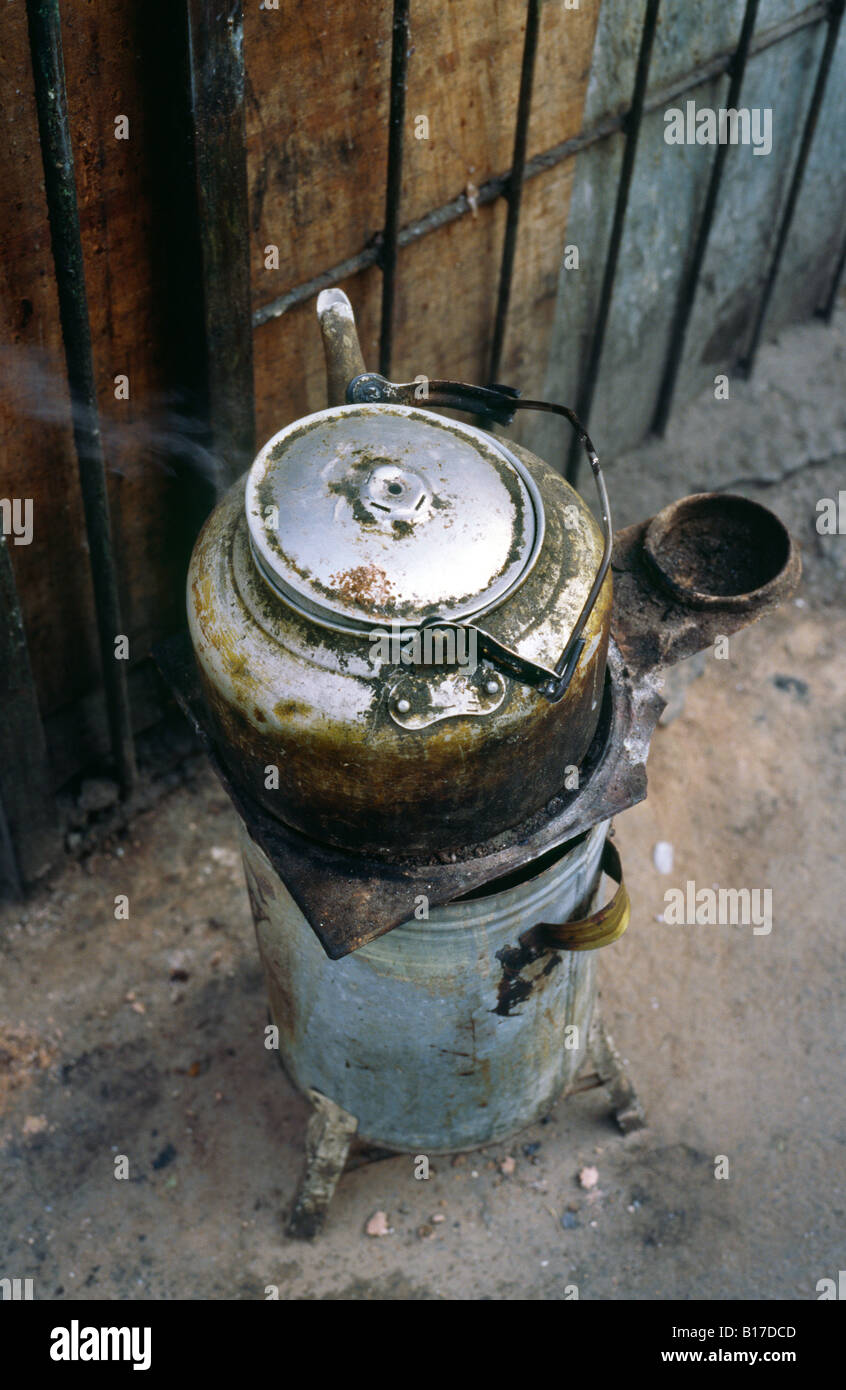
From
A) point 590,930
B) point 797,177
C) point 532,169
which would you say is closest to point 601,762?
point 590,930

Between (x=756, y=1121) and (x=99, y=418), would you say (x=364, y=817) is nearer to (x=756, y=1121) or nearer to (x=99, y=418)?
(x=99, y=418)

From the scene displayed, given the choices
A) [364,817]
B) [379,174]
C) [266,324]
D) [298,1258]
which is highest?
[379,174]

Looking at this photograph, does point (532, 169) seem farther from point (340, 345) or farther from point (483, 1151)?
point (483, 1151)

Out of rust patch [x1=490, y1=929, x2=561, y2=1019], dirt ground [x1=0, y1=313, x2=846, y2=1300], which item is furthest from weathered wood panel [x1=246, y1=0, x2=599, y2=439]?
rust patch [x1=490, y1=929, x2=561, y2=1019]

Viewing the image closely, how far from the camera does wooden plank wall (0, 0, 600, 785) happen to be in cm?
291

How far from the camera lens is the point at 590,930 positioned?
2.69m

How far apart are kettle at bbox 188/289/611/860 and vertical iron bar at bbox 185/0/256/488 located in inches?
32.2

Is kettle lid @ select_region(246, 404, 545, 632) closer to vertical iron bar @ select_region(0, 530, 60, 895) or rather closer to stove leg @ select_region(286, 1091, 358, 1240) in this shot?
vertical iron bar @ select_region(0, 530, 60, 895)

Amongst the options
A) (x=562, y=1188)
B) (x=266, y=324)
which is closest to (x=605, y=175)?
(x=266, y=324)

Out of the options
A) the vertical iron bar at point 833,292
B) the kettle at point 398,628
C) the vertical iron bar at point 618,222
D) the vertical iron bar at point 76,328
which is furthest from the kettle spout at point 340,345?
the vertical iron bar at point 833,292

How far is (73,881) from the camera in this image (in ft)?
13.6

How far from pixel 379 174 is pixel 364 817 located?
75.6 inches

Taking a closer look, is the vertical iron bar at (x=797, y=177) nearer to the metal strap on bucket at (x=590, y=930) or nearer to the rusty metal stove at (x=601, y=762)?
the rusty metal stove at (x=601, y=762)

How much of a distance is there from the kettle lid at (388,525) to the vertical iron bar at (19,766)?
3.75ft
